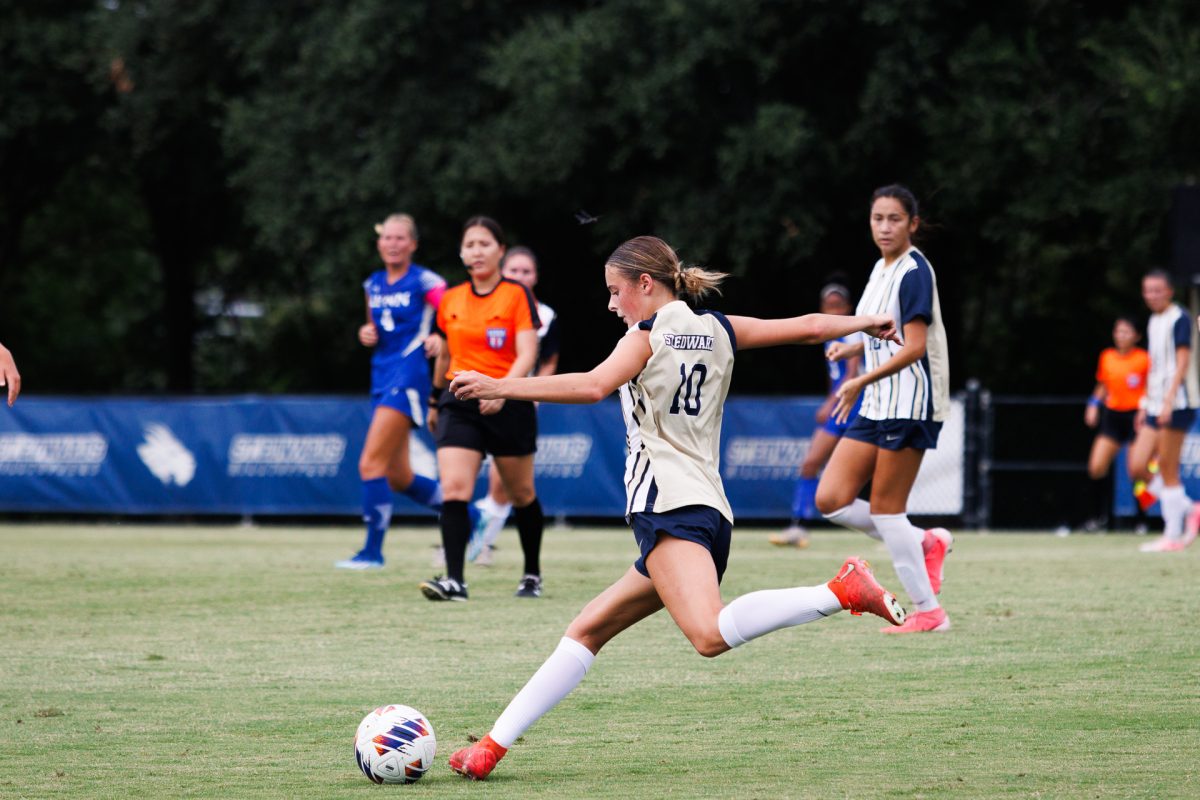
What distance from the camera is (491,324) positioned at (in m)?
10.5

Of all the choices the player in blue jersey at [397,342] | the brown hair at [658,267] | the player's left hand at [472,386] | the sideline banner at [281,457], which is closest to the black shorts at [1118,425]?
the sideline banner at [281,457]

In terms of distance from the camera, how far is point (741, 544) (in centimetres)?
1656

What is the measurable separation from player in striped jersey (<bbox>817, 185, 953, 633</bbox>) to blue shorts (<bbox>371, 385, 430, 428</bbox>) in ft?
14.2

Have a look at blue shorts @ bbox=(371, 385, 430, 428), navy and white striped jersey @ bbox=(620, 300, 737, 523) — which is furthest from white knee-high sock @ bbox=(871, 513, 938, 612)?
blue shorts @ bbox=(371, 385, 430, 428)

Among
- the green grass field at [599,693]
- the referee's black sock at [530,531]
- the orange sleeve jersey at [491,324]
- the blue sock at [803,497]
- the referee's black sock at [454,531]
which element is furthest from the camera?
the blue sock at [803,497]

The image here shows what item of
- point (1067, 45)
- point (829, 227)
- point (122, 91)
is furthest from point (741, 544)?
point (122, 91)

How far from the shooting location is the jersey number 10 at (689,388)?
18.1ft

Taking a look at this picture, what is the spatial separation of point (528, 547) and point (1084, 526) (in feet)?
35.4

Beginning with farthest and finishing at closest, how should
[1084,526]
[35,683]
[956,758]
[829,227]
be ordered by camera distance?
[829,227] < [1084,526] < [35,683] < [956,758]

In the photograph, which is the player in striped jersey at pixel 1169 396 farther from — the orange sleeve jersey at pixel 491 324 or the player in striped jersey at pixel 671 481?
the player in striped jersey at pixel 671 481

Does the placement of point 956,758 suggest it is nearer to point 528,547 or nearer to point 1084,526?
point 528,547

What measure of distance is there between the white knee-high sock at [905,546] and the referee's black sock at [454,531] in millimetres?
2706

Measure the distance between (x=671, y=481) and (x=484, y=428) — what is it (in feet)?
16.3

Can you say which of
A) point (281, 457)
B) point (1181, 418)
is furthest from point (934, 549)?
point (281, 457)
